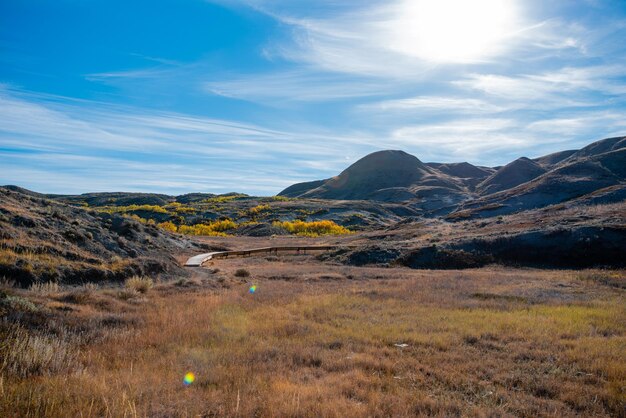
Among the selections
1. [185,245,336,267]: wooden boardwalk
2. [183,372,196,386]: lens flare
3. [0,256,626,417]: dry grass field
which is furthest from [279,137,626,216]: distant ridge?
[183,372,196,386]: lens flare

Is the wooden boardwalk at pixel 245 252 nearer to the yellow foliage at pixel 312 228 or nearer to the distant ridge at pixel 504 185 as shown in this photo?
the yellow foliage at pixel 312 228

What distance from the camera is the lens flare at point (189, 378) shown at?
7469 mm

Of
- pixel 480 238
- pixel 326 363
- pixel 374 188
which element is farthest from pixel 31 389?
pixel 374 188

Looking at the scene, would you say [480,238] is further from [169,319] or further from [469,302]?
[169,319]

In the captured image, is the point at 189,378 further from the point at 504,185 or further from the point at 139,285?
the point at 504,185

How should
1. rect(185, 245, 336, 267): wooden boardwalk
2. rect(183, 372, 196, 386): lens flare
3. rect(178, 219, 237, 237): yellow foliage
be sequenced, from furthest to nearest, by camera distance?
rect(178, 219, 237, 237): yellow foliage < rect(185, 245, 336, 267): wooden boardwalk < rect(183, 372, 196, 386): lens flare

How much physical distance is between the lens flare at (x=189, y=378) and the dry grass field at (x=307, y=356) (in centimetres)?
17

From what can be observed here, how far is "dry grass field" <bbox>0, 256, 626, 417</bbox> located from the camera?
6582mm

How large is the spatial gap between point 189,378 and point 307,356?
112 inches

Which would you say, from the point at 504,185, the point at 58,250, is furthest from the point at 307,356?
the point at 504,185

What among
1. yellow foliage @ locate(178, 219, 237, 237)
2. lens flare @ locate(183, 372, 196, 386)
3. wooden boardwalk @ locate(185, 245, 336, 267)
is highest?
lens flare @ locate(183, 372, 196, 386)

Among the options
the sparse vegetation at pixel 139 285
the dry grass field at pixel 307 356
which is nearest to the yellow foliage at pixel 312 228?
the sparse vegetation at pixel 139 285

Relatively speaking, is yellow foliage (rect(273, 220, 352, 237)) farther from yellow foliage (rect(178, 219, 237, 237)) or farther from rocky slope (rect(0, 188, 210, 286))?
rocky slope (rect(0, 188, 210, 286))

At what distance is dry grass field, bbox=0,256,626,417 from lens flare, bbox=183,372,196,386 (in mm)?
171
